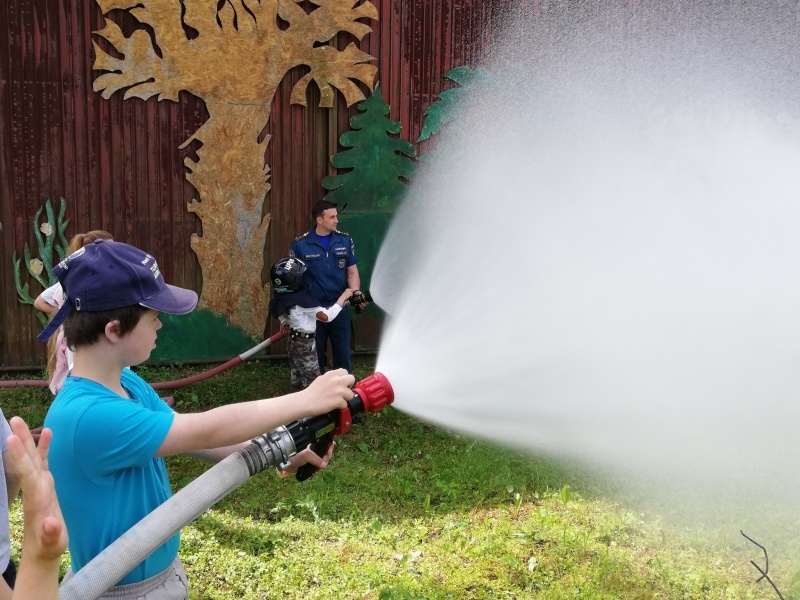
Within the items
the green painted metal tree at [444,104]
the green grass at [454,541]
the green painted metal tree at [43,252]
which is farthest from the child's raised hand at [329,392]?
the green painted metal tree at [444,104]

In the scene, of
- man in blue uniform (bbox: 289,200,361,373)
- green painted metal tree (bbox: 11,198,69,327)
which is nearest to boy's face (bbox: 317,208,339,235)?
man in blue uniform (bbox: 289,200,361,373)

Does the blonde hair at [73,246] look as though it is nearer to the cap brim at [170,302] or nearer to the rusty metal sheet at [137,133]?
the cap brim at [170,302]

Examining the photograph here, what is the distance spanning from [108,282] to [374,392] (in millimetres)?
863

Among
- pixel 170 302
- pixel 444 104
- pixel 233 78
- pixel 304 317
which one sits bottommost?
pixel 304 317

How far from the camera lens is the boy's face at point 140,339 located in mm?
2152

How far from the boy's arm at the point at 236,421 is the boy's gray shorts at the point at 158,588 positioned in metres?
0.50

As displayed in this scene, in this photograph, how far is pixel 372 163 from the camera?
859 cm

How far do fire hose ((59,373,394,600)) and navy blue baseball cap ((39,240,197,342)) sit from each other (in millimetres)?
497

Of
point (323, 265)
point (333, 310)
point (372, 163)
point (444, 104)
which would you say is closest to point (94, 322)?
point (333, 310)

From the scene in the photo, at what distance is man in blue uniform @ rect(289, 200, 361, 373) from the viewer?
749 centimetres

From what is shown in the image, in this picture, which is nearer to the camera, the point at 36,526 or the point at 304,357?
the point at 36,526

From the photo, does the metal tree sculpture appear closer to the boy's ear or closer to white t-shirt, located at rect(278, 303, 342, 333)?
white t-shirt, located at rect(278, 303, 342, 333)

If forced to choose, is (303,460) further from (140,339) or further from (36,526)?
(36,526)

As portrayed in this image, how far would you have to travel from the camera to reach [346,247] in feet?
25.0
